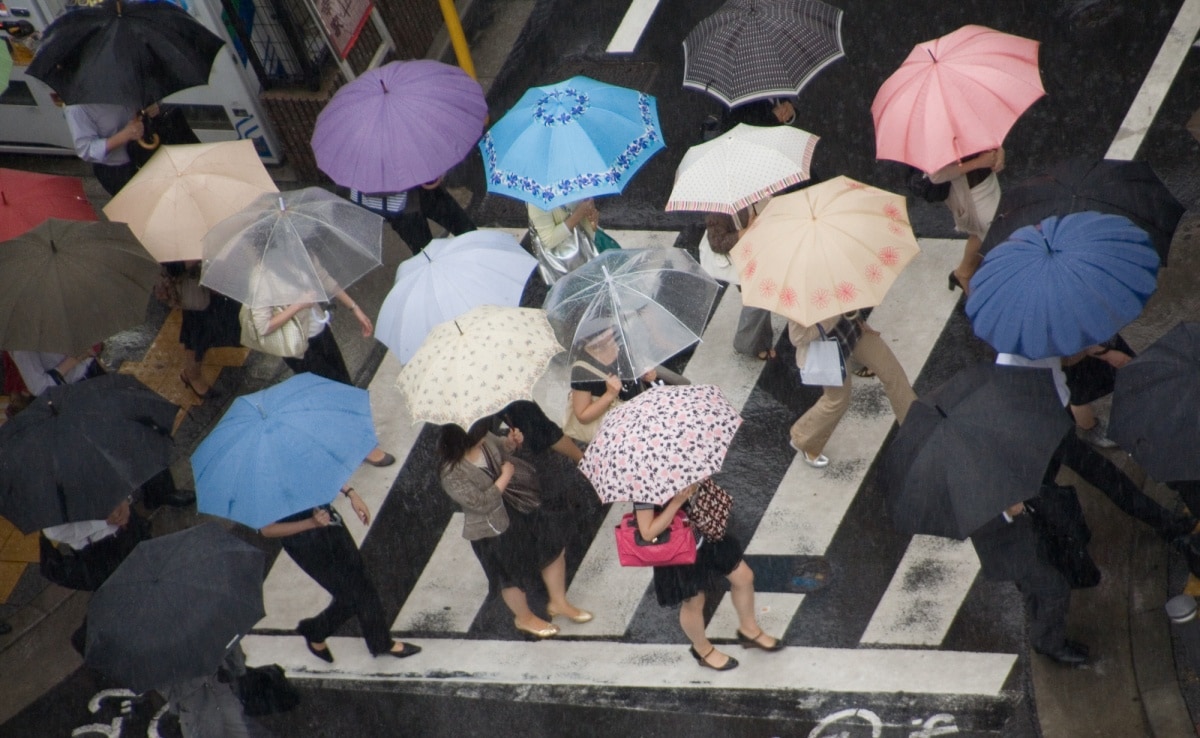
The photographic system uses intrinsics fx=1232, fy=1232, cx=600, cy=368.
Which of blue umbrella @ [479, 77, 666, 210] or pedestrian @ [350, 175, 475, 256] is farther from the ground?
blue umbrella @ [479, 77, 666, 210]

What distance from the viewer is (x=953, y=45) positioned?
787 cm

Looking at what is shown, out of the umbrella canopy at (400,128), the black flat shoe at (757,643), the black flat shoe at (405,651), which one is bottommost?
the black flat shoe at (405,651)

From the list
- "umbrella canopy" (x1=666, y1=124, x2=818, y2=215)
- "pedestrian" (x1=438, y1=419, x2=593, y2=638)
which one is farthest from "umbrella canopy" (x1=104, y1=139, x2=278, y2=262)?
"umbrella canopy" (x1=666, y1=124, x2=818, y2=215)

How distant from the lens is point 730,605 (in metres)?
7.72

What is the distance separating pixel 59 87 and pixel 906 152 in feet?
19.3

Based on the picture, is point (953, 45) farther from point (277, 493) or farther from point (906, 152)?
point (277, 493)

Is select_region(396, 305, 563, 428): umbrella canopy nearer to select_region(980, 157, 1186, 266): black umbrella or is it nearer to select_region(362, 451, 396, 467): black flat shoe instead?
select_region(362, 451, 396, 467): black flat shoe

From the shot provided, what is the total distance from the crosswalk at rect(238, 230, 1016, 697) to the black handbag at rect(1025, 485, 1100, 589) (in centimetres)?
68

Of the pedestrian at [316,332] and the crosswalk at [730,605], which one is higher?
the pedestrian at [316,332]

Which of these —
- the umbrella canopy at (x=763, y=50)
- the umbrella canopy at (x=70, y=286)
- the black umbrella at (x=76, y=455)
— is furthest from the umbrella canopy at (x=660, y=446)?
the umbrella canopy at (x=70, y=286)

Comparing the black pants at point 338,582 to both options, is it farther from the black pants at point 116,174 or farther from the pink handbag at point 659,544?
the black pants at point 116,174

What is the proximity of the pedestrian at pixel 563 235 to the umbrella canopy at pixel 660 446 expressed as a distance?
205 cm

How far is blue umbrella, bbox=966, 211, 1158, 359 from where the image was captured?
20.8 ft

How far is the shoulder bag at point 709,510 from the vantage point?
6504 mm
